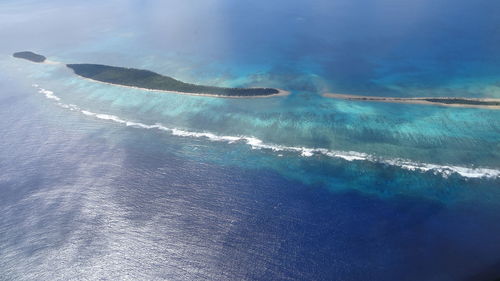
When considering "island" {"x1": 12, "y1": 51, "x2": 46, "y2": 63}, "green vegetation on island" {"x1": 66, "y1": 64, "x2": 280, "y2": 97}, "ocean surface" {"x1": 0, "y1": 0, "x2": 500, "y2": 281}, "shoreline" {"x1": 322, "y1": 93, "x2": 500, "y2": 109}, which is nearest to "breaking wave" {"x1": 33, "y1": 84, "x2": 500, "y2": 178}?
"ocean surface" {"x1": 0, "y1": 0, "x2": 500, "y2": 281}

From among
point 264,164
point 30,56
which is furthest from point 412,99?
point 30,56

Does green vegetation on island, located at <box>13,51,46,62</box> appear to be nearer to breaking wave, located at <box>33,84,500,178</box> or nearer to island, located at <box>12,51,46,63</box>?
island, located at <box>12,51,46,63</box>

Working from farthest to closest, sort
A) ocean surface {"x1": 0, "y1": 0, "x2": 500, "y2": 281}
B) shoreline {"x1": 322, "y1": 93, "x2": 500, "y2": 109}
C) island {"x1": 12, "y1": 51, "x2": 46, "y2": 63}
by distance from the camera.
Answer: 1. island {"x1": 12, "y1": 51, "x2": 46, "y2": 63}
2. shoreline {"x1": 322, "y1": 93, "x2": 500, "y2": 109}
3. ocean surface {"x1": 0, "y1": 0, "x2": 500, "y2": 281}

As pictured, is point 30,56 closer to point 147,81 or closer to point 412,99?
point 147,81

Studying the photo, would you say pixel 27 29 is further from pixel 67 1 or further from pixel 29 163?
pixel 29 163

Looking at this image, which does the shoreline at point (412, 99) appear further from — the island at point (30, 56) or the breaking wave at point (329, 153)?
the island at point (30, 56)

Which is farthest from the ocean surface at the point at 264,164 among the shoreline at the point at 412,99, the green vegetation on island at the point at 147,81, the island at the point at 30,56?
the island at the point at 30,56

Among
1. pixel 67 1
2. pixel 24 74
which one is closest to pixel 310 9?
pixel 24 74
